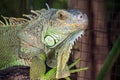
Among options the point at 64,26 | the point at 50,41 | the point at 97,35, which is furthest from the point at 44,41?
the point at 97,35

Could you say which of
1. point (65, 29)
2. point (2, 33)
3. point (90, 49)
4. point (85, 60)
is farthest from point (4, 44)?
point (90, 49)

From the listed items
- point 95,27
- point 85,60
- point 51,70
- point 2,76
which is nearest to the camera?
point 2,76

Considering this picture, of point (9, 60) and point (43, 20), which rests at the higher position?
point (43, 20)

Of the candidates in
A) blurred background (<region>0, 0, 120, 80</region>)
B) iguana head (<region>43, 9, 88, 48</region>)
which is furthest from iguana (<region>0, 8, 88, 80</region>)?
blurred background (<region>0, 0, 120, 80</region>)

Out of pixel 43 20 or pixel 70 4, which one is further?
pixel 70 4

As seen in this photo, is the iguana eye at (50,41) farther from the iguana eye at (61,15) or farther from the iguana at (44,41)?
the iguana eye at (61,15)

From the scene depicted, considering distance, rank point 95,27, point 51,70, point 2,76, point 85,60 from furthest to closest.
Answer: point 95,27 → point 85,60 → point 51,70 → point 2,76

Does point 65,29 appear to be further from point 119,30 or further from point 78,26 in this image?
point 119,30
